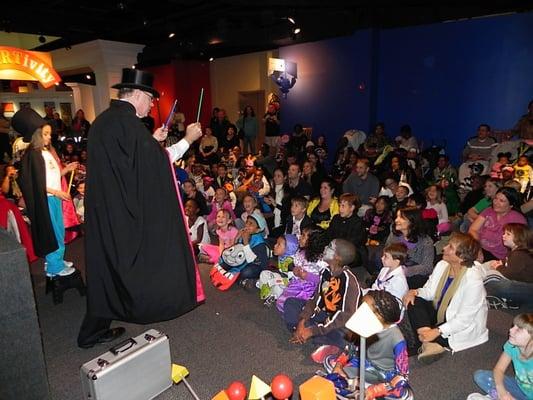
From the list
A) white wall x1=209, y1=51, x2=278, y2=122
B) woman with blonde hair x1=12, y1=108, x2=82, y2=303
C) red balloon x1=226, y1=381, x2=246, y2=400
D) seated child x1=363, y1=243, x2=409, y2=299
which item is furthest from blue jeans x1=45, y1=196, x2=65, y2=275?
white wall x1=209, y1=51, x2=278, y2=122

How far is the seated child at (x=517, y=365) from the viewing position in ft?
6.71

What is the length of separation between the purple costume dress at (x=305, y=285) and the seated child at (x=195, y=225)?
175 cm

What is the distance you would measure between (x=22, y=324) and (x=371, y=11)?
830 centimetres

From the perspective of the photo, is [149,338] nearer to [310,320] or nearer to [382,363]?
[310,320]

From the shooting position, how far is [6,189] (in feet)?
17.6

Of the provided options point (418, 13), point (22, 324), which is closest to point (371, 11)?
point (418, 13)

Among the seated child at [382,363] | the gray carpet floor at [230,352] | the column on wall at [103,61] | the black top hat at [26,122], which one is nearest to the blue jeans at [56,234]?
the gray carpet floor at [230,352]

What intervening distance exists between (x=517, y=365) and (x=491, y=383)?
0.29m

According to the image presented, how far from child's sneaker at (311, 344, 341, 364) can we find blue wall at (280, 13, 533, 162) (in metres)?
5.90

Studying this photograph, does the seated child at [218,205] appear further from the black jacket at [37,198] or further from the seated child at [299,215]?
the black jacket at [37,198]

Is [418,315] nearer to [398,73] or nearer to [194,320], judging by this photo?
[194,320]

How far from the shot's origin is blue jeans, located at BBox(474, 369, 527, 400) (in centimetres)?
218

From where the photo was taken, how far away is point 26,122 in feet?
10.4

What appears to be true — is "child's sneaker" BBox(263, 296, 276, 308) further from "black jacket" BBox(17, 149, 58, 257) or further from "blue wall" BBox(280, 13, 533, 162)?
"blue wall" BBox(280, 13, 533, 162)
